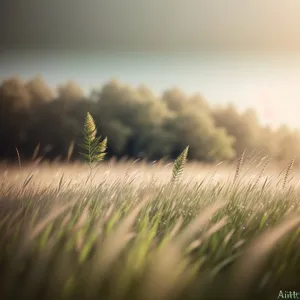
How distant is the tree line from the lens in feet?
30.0

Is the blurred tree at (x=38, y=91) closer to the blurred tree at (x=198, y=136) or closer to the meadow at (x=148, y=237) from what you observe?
the blurred tree at (x=198, y=136)

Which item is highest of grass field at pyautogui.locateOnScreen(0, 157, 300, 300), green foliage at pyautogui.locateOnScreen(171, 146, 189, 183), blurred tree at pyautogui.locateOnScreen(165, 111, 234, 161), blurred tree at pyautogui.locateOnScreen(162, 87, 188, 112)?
blurred tree at pyautogui.locateOnScreen(162, 87, 188, 112)

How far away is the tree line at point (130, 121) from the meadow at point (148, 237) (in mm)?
6229

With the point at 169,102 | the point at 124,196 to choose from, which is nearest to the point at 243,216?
the point at 124,196

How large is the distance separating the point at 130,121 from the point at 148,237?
1074 cm

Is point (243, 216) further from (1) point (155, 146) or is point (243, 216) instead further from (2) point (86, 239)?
(1) point (155, 146)

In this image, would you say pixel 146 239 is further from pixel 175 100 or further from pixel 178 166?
pixel 175 100

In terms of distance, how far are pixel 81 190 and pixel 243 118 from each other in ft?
39.8

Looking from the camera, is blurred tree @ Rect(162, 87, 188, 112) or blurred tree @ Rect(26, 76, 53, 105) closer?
blurred tree @ Rect(26, 76, 53, 105)

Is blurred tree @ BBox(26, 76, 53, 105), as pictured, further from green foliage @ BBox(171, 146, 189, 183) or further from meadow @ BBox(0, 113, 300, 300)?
green foliage @ BBox(171, 146, 189, 183)

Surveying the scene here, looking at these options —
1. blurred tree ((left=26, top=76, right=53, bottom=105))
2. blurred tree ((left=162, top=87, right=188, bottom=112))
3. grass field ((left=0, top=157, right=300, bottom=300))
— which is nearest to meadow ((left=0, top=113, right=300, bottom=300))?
grass field ((left=0, top=157, right=300, bottom=300))

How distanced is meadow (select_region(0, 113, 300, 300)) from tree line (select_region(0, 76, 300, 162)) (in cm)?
623

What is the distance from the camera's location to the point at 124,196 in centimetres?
186

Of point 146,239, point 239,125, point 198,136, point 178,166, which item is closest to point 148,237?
point 146,239
